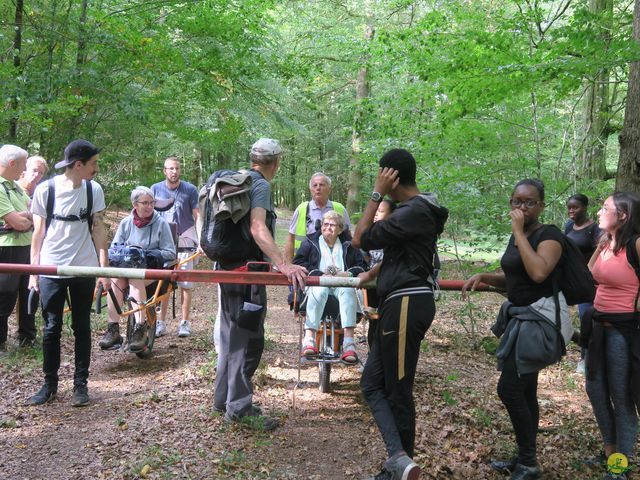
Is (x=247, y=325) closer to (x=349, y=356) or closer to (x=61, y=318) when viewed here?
(x=349, y=356)

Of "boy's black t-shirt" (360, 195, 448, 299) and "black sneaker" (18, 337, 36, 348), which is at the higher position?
"boy's black t-shirt" (360, 195, 448, 299)

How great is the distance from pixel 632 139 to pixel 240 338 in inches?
176

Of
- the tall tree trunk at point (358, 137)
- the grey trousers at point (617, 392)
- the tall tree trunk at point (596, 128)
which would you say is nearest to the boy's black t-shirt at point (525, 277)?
the grey trousers at point (617, 392)

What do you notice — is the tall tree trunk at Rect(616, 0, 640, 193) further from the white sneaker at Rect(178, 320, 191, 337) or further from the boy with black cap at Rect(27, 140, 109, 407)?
the white sneaker at Rect(178, 320, 191, 337)

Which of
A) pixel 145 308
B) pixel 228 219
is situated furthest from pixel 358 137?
pixel 228 219

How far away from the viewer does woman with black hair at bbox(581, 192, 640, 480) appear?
155 inches

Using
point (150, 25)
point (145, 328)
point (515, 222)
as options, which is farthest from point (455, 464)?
point (150, 25)

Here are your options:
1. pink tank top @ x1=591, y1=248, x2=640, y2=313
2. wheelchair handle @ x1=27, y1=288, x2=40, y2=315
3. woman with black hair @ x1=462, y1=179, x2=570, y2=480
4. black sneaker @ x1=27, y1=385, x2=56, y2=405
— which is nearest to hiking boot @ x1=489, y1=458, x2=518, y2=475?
woman with black hair @ x1=462, y1=179, x2=570, y2=480

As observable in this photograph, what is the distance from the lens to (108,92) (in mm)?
9117

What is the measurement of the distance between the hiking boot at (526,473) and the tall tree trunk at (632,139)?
3253mm

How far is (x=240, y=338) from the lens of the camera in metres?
4.39

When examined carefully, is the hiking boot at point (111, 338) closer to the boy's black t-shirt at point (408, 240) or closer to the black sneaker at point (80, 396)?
the black sneaker at point (80, 396)

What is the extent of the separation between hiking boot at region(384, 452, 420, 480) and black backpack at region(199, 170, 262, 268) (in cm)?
192

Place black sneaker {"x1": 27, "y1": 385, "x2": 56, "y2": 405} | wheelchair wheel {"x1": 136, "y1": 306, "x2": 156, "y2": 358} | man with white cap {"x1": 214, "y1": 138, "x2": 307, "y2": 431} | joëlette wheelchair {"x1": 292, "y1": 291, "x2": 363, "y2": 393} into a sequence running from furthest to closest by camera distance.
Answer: wheelchair wheel {"x1": 136, "y1": 306, "x2": 156, "y2": 358}, joëlette wheelchair {"x1": 292, "y1": 291, "x2": 363, "y2": 393}, black sneaker {"x1": 27, "y1": 385, "x2": 56, "y2": 405}, man with white cap {"x1": 214, "y1": 138, "x2": 307, "y2": 431}
